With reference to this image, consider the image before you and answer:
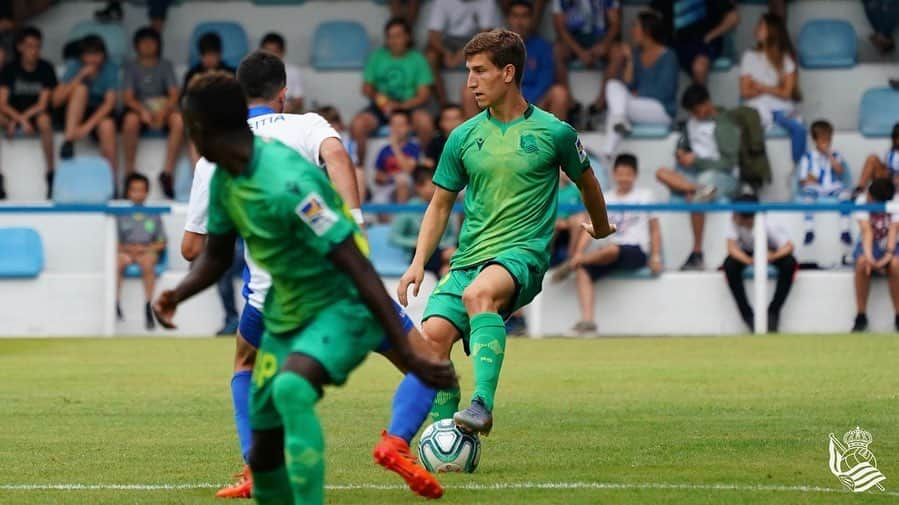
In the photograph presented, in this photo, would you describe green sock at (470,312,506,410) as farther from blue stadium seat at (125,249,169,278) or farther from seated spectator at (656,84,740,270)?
seated spectator at (656,84,740,270)

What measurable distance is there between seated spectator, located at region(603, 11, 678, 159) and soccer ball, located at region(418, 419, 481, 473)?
11.8 m

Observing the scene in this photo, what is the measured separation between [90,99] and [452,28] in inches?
172

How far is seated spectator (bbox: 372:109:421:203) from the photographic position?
18800 millimetres

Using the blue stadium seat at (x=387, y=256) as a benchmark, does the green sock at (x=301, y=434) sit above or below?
above

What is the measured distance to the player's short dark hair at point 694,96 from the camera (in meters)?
19.3

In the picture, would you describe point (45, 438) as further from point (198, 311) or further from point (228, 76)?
point (198, 311)

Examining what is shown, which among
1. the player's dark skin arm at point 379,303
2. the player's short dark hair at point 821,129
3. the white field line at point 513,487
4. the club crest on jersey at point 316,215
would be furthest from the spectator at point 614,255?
the club crest on jersey at point 316,215

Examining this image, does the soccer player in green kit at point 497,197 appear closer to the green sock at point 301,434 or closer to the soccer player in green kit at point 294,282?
the soccer player in green kit at point 294,282

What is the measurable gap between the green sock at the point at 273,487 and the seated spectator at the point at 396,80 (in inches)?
544

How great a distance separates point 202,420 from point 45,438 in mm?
1142

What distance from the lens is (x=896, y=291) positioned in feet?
55.5

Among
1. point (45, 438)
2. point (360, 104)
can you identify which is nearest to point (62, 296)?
point (360, 104)

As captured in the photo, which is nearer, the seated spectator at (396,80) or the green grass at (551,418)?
the green grass at (551,418)

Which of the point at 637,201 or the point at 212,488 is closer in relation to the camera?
the point at 212,488
